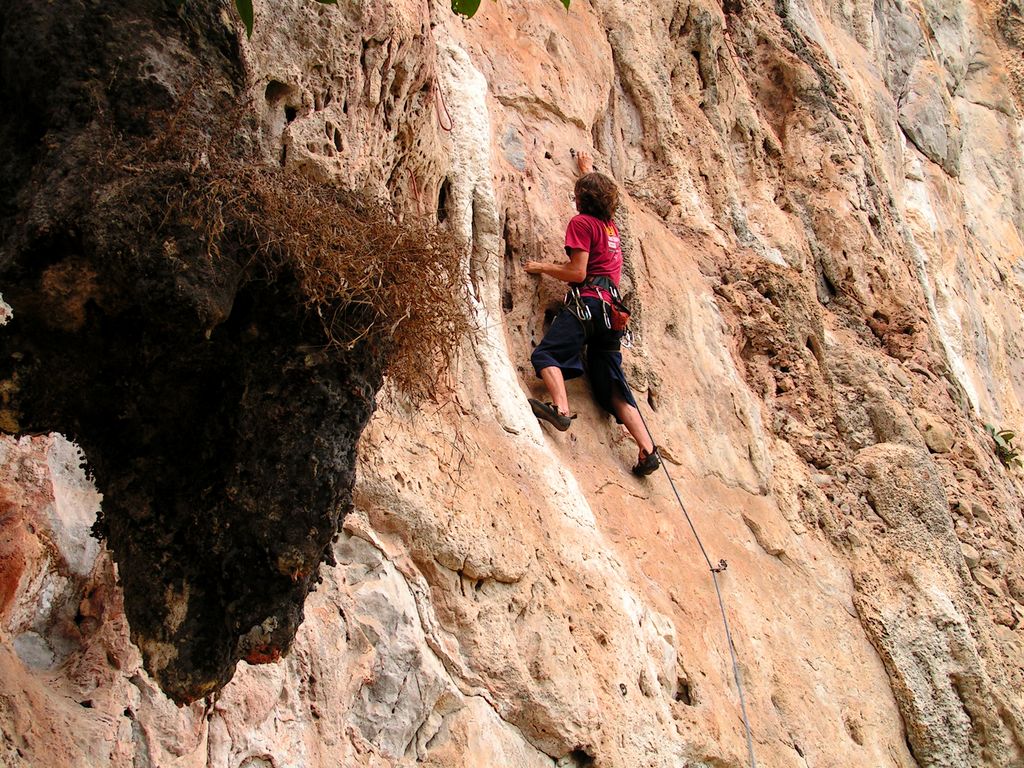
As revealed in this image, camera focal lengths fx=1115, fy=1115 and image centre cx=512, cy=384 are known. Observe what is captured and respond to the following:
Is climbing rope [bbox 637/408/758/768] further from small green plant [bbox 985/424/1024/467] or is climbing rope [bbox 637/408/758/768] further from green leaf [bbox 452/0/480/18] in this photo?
small green plant [bbox 985/424/1024/467]

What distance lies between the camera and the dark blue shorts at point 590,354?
5.99m

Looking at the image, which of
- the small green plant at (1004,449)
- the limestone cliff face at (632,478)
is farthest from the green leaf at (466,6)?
the small green plant at (1004,449)

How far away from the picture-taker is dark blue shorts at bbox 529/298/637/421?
5.99 metres

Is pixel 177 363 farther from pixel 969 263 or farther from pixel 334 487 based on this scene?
pixel 969 263

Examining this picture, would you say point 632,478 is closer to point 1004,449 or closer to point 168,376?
point 168,376

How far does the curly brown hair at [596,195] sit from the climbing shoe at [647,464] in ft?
4.48

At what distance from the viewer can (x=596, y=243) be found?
20.6 ft

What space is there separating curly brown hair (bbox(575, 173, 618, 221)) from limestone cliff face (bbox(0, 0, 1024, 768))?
30 cm

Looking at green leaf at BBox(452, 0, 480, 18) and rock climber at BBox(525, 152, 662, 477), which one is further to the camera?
rock climber at BBox(525, 152, 662, 477)

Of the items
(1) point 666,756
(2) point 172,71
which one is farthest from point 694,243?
(2) point 172,71

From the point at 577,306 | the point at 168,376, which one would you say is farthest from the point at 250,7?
the point at 577,306

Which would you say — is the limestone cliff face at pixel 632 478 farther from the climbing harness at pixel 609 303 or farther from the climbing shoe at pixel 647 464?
the climbing harness at pixel 609 303

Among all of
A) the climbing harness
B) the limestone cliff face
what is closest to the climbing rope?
the limestone cliff face

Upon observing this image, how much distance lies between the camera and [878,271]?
936cm
